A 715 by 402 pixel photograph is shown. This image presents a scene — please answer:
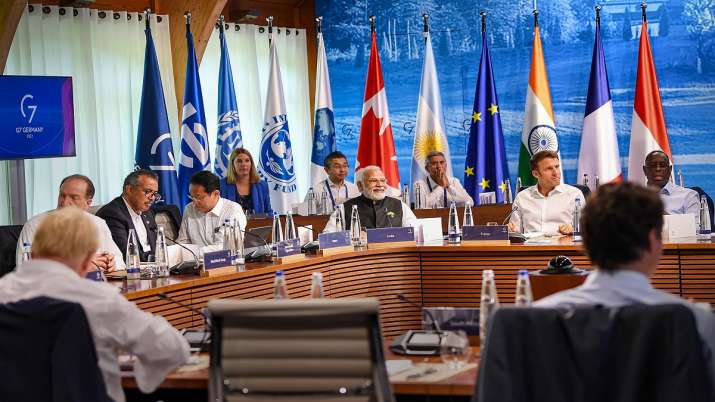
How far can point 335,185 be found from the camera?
27.8 feet

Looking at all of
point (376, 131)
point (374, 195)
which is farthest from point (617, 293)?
point (376, 131)

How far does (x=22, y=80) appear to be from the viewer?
6.90 metres

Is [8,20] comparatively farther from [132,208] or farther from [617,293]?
[617,293]

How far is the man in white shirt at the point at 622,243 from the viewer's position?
224 cm

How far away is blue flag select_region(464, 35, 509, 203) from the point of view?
898 cm

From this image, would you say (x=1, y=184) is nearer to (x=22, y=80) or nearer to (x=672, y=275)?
(x=22, y=80)

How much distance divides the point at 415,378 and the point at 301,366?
1.29 feet

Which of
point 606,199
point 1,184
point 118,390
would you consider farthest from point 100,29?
point 606,199

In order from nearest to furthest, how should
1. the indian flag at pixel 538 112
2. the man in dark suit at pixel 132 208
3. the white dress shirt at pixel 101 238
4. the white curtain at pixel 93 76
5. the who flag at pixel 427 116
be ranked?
the white dress shirt at pixel 101 238 < the man in dark suit at pixel 132 208 < the white curtain at pixel 93 76 < the indian flag at pixel 538 112 < the who flag at pixel 427 116

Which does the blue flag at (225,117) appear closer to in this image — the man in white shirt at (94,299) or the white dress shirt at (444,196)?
the white dress shirt at (444,196)

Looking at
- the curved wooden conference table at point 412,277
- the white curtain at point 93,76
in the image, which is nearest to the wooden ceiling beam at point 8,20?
the white curtain at point 93,76

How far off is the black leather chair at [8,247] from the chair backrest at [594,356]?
13.8 ft

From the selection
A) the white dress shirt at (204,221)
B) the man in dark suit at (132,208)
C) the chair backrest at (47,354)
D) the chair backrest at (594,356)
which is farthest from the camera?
the white dress shirt at (204,221)

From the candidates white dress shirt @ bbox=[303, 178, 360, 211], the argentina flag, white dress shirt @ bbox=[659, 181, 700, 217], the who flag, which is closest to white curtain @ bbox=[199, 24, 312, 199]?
the argentina flag
